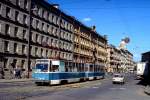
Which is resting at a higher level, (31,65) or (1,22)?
(1,22)

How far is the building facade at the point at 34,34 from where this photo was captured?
50562mm

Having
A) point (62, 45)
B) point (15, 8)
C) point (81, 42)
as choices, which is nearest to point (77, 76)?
point (15, 8)

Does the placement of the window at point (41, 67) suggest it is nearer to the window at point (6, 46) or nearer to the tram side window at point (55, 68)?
the tram side window at point (55, 68)

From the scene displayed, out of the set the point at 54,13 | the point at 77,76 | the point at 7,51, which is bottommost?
the point at 77,76

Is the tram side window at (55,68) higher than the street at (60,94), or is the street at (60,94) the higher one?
the tram side window at (55,68)

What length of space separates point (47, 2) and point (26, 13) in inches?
362

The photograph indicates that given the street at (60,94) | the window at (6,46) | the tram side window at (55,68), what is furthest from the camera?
the window at (6,46)

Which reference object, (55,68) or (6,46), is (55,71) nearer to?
(55,68)

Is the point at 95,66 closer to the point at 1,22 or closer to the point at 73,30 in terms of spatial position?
the point at 1,22

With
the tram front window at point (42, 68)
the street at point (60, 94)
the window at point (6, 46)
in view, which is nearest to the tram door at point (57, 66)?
the tram front window at point (42, 68)

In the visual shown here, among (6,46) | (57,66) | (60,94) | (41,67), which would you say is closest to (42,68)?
(41,67)

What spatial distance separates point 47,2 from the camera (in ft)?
214

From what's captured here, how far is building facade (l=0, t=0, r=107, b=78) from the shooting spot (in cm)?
5056

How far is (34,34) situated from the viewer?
6062 centimetres
